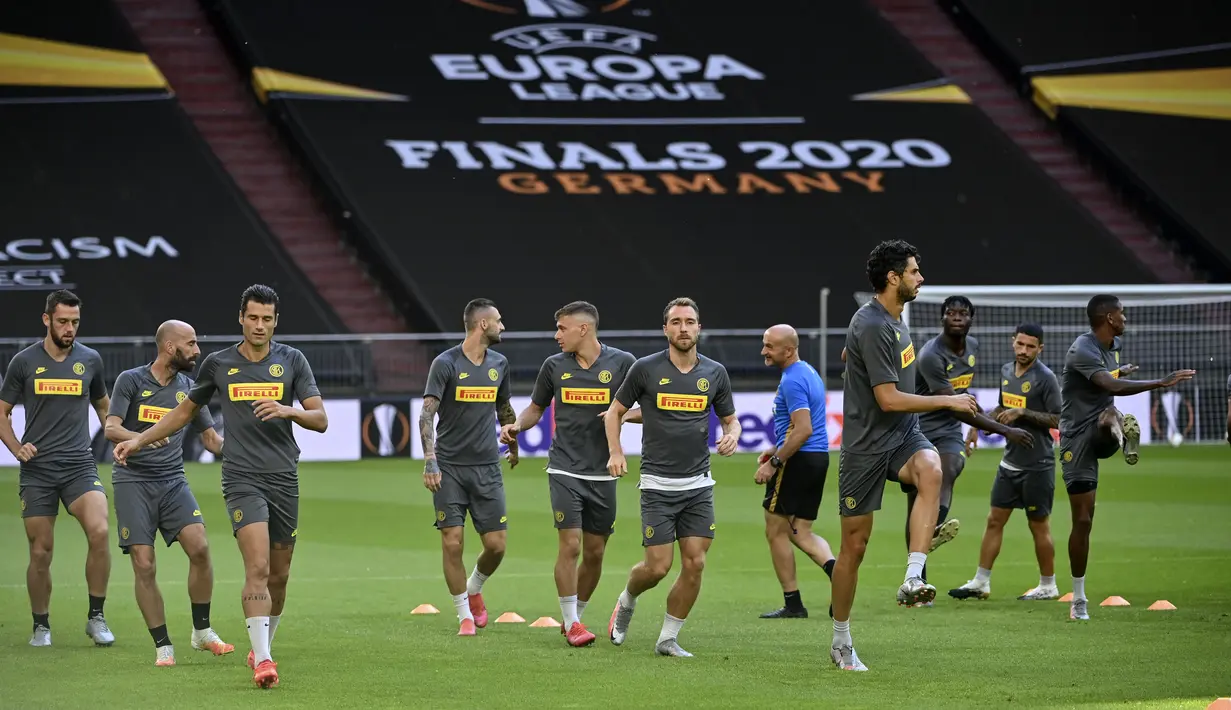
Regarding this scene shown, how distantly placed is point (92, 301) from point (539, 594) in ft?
70.6

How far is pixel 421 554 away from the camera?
607 inches

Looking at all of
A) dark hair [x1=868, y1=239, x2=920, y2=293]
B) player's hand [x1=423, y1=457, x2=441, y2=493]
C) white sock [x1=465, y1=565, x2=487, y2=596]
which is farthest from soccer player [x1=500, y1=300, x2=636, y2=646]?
dark hair [x1=868, y1=239, x2=920, y2=293]

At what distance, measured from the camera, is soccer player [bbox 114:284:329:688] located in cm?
838

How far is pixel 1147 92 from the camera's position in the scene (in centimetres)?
3606

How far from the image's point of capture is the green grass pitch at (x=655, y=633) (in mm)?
7996

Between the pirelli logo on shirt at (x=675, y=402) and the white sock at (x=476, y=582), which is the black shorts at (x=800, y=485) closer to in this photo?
the pirelli logo on shirt at (x=675, y=402)

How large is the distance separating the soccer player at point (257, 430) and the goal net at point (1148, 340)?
1638 cm

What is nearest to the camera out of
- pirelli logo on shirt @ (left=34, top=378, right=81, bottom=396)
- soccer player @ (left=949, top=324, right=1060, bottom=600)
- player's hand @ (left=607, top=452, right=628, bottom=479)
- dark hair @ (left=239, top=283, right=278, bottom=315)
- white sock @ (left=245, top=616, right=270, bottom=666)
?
white sock @ (left=245, top=616, right=270, bottom=666)

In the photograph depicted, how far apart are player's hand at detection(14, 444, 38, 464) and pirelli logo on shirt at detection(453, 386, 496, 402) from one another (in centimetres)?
285

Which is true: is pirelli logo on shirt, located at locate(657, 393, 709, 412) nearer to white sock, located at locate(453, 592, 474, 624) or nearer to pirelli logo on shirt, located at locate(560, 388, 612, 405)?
pirelli logo on shirt, located at locate(560, 388, 612, 405)

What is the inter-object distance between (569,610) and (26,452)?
378cm

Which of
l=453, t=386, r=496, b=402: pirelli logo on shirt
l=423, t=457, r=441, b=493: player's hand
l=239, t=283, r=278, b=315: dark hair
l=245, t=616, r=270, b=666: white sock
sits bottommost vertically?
l=245, t=616, r=270, b=666: white sock

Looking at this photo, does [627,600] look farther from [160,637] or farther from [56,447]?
[56,447]

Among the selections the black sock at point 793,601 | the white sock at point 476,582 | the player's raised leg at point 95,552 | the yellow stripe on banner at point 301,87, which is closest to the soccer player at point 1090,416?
the black sock at point 793,601
